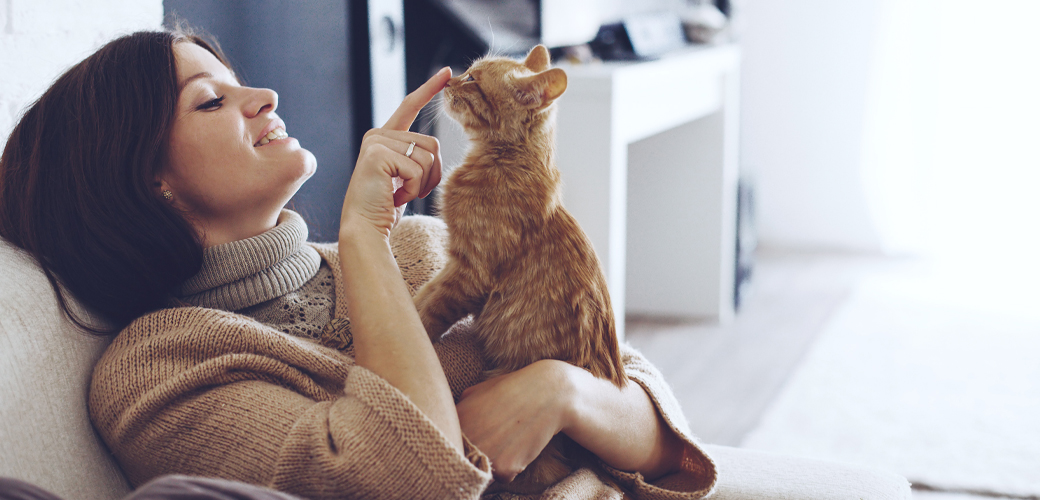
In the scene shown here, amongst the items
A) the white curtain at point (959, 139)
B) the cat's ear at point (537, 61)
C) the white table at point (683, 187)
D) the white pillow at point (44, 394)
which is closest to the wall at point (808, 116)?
the white curtain at point (959, 139)

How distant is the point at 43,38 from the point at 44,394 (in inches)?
25.6

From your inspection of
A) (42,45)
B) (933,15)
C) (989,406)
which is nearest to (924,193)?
(933,15)

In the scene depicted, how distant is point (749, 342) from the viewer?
299cm

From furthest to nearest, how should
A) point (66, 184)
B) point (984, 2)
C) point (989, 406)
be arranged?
point (984, 2)
point (989, 406)
point (66, 184)

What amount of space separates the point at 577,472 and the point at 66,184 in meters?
0.71

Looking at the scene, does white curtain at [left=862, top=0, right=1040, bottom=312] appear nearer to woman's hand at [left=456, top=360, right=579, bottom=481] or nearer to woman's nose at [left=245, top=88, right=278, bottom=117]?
woman's hand at [left=456, top=360, right=579, bottom=481]

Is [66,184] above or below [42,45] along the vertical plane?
below

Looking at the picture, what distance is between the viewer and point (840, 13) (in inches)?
158

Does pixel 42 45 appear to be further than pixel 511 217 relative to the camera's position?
Yes

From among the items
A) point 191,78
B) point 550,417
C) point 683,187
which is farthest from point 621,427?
point 683,187

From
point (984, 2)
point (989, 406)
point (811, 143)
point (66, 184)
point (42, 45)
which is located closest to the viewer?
point (66, 184)

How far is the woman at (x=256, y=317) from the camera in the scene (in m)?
0.84

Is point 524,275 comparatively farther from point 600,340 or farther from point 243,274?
point 243,274

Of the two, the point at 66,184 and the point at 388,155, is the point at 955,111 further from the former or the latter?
the point at 66,184
